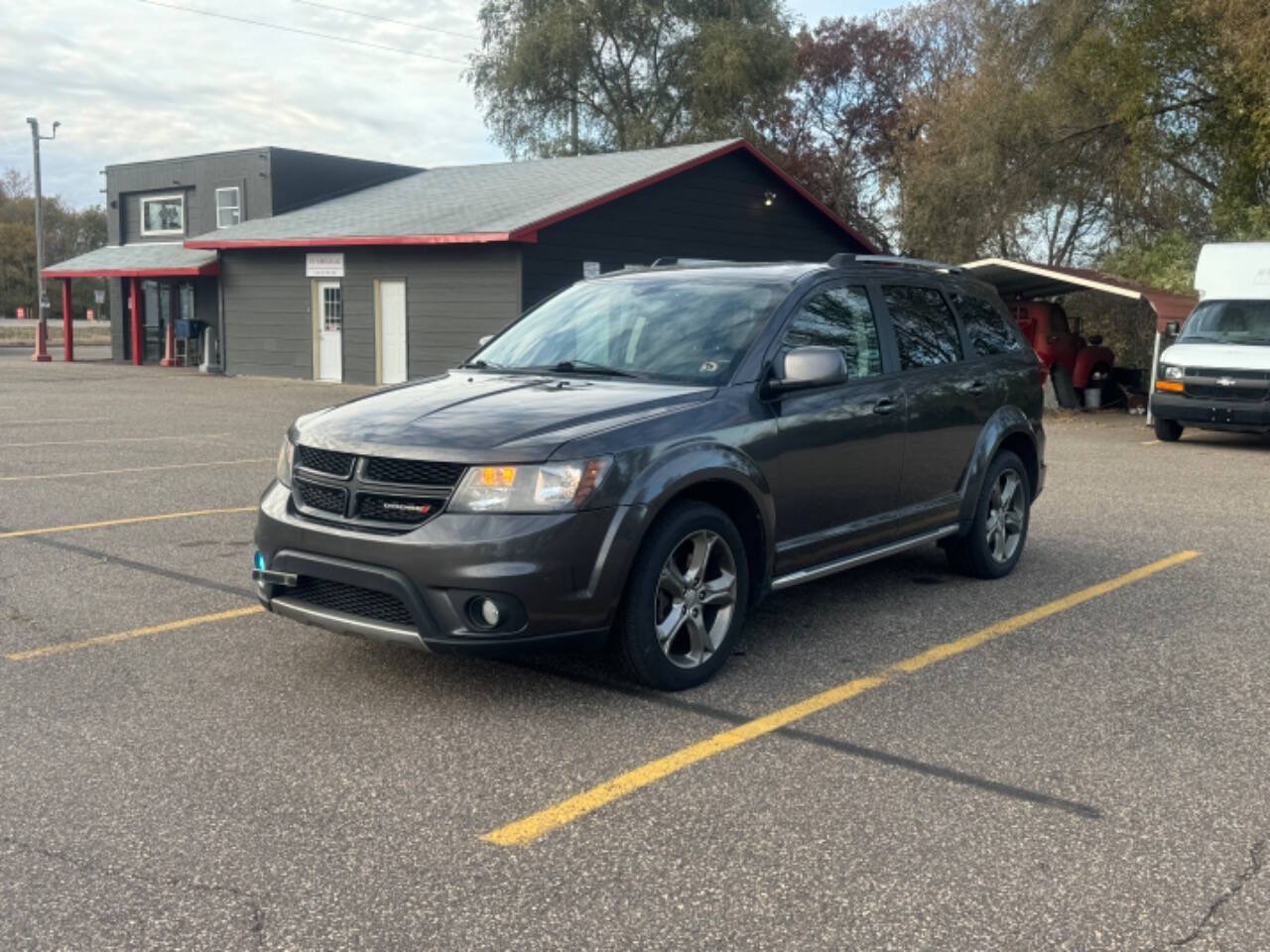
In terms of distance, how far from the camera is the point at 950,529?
Result: 23.3 ft

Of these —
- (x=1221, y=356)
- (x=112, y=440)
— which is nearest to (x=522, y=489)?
(x=112, y=440)

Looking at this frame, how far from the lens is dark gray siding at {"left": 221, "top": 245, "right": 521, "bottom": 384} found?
2334cm

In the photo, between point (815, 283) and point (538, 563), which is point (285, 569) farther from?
point (815, 283)

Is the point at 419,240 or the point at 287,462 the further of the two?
the point at 419,240

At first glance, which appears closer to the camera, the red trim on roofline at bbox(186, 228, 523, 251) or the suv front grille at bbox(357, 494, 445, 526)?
the suv front grille at bbox(357, 494, 445, 526)

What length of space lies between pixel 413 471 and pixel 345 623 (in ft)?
2.13

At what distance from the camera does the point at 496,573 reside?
464 cm

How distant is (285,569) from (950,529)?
3738mm

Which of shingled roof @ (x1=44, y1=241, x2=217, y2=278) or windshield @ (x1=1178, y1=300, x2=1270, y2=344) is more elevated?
shingled roof @ (x1=44, y1=241, x2=217, y2=278)

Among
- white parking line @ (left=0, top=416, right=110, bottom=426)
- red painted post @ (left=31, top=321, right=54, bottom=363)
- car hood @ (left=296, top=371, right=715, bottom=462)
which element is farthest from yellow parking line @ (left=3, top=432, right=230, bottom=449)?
red painted post @ (left=31, top=321, right=54, bottom=363)

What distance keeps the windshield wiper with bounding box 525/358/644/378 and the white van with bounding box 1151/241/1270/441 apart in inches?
469

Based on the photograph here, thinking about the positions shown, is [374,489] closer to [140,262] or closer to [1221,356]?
[1221,356]

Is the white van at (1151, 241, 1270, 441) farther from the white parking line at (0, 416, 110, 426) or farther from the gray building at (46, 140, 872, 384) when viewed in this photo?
the white parking line at (0, 416, 110, 426)

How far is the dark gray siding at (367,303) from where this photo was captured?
23.3 metres
